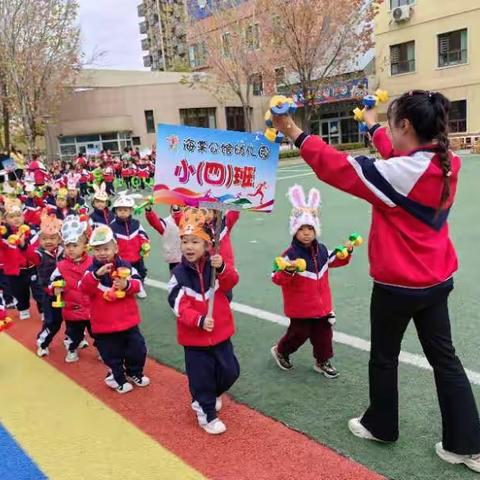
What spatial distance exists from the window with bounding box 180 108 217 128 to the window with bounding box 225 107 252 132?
1.45 meters

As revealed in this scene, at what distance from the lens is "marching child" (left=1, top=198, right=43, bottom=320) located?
6012 millimetres

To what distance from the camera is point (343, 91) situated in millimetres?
33594

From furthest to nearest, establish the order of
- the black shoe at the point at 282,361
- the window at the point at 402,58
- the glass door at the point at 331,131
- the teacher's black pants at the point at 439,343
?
1. the glass door at the point at 331,131
2. the window at the point at 402,58
3. the black shoe at the point at 282,361
4. the teacher's black pants at the point at 439,343

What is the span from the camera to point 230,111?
45625 mm

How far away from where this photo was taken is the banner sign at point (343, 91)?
3244 cm

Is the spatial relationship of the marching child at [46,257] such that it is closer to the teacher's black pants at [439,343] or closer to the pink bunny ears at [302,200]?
the pink bunny ears at [302,200]

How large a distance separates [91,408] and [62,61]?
96.9 feet

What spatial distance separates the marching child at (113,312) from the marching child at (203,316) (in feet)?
2.22

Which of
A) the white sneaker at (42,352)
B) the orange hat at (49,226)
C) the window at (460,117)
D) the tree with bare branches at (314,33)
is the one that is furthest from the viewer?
the window at (460,117)

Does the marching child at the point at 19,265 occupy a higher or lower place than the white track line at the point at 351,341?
higher

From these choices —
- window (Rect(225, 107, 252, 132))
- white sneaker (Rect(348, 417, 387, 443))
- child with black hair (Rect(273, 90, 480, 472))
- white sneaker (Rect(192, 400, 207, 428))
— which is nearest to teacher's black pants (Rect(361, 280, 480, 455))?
child with black hair (Rect(273, 90, 480, 472))

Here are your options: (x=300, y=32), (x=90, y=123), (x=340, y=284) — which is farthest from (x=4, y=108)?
(x=340, y=284)

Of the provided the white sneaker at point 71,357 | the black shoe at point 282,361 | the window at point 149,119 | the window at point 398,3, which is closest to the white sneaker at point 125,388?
the white sneaker at point 71,357

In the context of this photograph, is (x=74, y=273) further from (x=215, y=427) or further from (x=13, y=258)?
(x=13, y=258)
